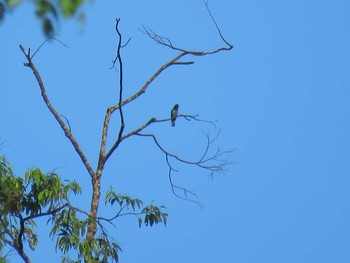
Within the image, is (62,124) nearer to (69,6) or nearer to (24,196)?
(24,196)

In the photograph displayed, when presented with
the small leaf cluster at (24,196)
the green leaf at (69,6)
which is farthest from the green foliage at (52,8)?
the small leaf cluster at (24,196)

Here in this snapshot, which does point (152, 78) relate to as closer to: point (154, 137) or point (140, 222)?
point (154, 137)

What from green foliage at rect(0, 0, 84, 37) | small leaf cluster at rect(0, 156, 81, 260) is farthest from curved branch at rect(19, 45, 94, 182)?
green foliage at rect(0, 0, 84, 37)

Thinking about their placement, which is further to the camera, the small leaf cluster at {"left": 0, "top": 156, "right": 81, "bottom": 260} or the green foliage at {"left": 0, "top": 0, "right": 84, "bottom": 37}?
the small leaf cluster at {"left": 0, "top": 156, "right": 81, "bottom": 260}

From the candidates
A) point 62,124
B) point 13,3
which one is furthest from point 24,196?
point 13,3

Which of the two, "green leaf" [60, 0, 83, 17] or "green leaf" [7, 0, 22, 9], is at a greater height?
"green leaf" [7, 0, 22, 9]

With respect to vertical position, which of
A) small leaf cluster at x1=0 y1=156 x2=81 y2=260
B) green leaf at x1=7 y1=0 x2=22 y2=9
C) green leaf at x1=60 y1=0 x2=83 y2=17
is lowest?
green leaf at x1=60 y1=0 x2=83 y2=17

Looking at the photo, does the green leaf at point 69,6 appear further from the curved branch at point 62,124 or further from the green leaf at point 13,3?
the curved branch at point 62,124

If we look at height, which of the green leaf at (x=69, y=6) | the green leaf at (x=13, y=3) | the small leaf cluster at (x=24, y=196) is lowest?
the green leaf at (x=69, y=6)

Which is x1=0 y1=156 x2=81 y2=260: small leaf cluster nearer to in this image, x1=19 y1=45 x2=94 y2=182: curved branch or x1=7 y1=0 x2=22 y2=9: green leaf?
x1=19 y1=45 x2=94 y2=182: curved branch

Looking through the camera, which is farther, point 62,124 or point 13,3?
point 62,124

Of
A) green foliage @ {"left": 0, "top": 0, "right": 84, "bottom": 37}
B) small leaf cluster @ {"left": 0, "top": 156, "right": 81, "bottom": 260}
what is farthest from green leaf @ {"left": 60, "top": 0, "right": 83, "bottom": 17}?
small leaf cluster @ {"left": 0, "top": 156, "right": 81, "bottom": 260}

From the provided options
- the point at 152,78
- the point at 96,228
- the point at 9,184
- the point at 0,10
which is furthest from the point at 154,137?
the point at 0,10

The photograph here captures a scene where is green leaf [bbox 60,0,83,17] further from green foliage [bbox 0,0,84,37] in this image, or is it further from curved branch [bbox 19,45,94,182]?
curved branch [bbox 19,45,94,182]
